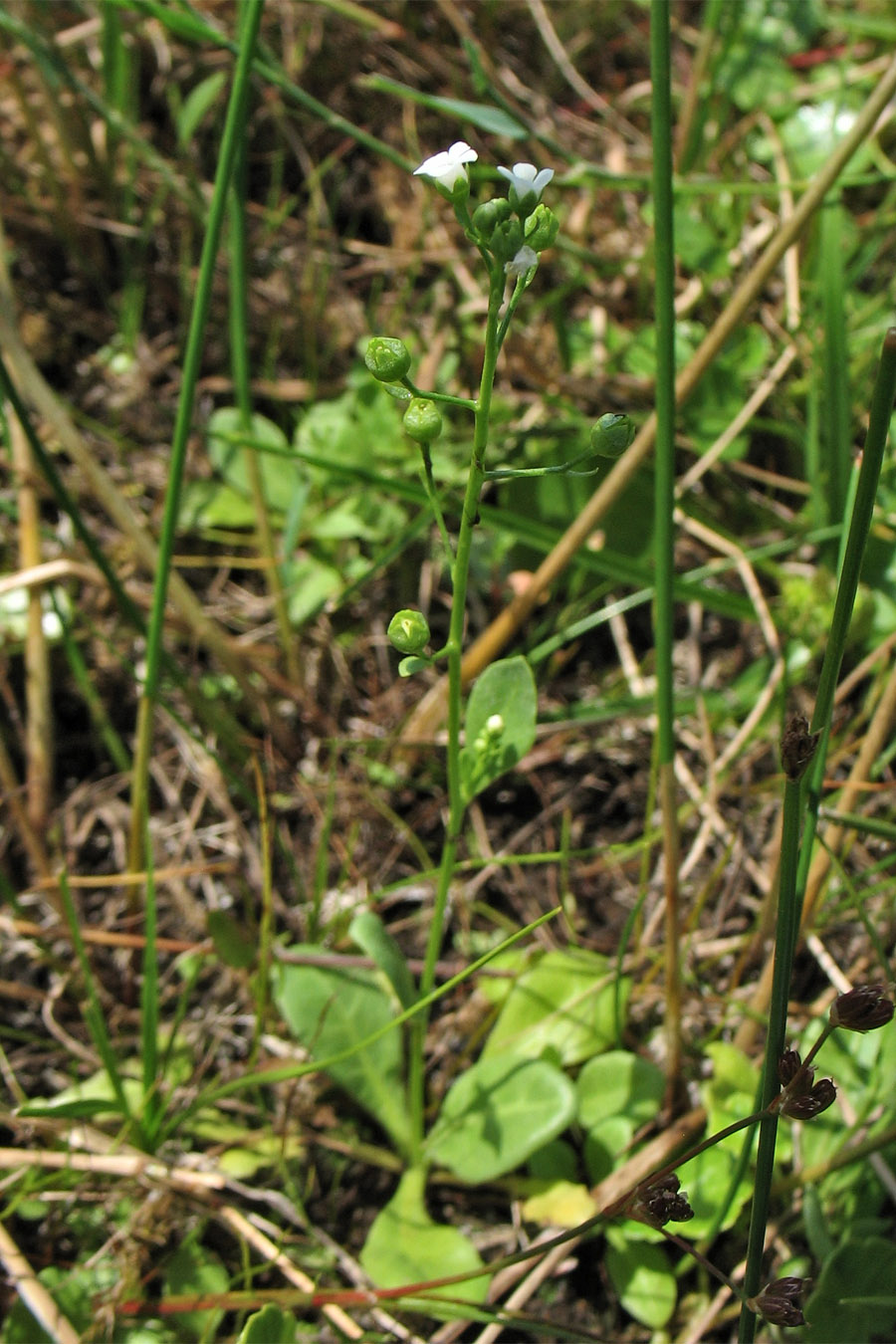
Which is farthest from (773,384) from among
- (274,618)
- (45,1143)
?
(45,1143)

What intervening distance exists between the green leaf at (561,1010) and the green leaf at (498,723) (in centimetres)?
58

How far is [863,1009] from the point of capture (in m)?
1.06

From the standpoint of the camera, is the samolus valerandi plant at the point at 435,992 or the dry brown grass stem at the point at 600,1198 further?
the dry brown grass stem at the point at 600,1198

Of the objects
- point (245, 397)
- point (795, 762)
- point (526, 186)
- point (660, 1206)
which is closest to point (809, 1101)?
point (660, 1206)

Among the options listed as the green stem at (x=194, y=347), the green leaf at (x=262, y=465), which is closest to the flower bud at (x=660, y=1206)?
the green stem at (x=194, y=347)

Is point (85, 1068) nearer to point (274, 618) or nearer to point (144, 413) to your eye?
point (274, 618)

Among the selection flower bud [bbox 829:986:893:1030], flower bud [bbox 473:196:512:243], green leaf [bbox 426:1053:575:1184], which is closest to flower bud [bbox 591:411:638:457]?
flower bud [bbox 473:196:512:243]

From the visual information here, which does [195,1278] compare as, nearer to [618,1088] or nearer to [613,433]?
[618,1088]

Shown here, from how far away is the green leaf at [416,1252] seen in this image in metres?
1.65

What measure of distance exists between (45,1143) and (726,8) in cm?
359

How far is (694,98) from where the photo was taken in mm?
3006

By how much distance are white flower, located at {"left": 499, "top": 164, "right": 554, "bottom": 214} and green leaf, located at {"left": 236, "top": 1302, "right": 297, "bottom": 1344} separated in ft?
4.69

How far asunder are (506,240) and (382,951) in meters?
1.11

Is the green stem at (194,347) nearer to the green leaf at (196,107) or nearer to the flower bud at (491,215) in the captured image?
the flower bud at (491,215)
